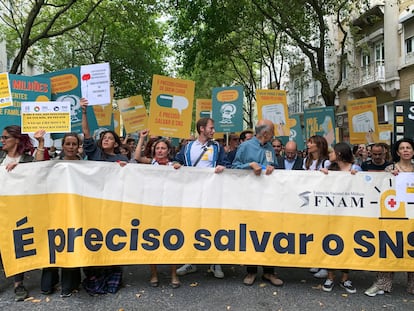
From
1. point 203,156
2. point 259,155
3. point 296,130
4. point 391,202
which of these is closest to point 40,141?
point 203,156

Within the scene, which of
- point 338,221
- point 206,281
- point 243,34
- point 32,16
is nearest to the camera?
point 338,221

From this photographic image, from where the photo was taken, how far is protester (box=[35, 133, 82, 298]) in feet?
14.6

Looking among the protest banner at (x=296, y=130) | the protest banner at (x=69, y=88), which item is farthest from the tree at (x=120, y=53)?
the protest banner at (x=69, y=88)

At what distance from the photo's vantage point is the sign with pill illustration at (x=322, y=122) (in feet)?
30.0

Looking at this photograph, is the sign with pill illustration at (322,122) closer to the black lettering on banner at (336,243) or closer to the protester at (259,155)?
the protester at (259,155)

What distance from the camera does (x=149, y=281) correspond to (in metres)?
4.98

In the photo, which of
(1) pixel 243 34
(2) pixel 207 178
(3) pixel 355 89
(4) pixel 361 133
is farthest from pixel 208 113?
(3) pixel 355 89

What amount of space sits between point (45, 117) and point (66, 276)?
1.68m

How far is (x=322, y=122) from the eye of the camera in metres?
9.34

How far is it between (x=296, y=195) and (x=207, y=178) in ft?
3.29

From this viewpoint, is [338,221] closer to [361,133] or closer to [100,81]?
[100,81]

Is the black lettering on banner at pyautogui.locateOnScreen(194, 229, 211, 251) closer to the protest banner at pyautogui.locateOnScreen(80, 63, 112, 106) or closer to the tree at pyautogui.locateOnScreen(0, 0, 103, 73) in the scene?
the protest banner at pyautogui.locateOnScreen(80, 63, 112, 106)

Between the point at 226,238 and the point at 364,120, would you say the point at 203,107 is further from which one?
the point at 226,238

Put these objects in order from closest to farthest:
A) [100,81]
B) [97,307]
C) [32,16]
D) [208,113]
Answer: [97,307] < [100,81] < [208,113] < [32,16]
